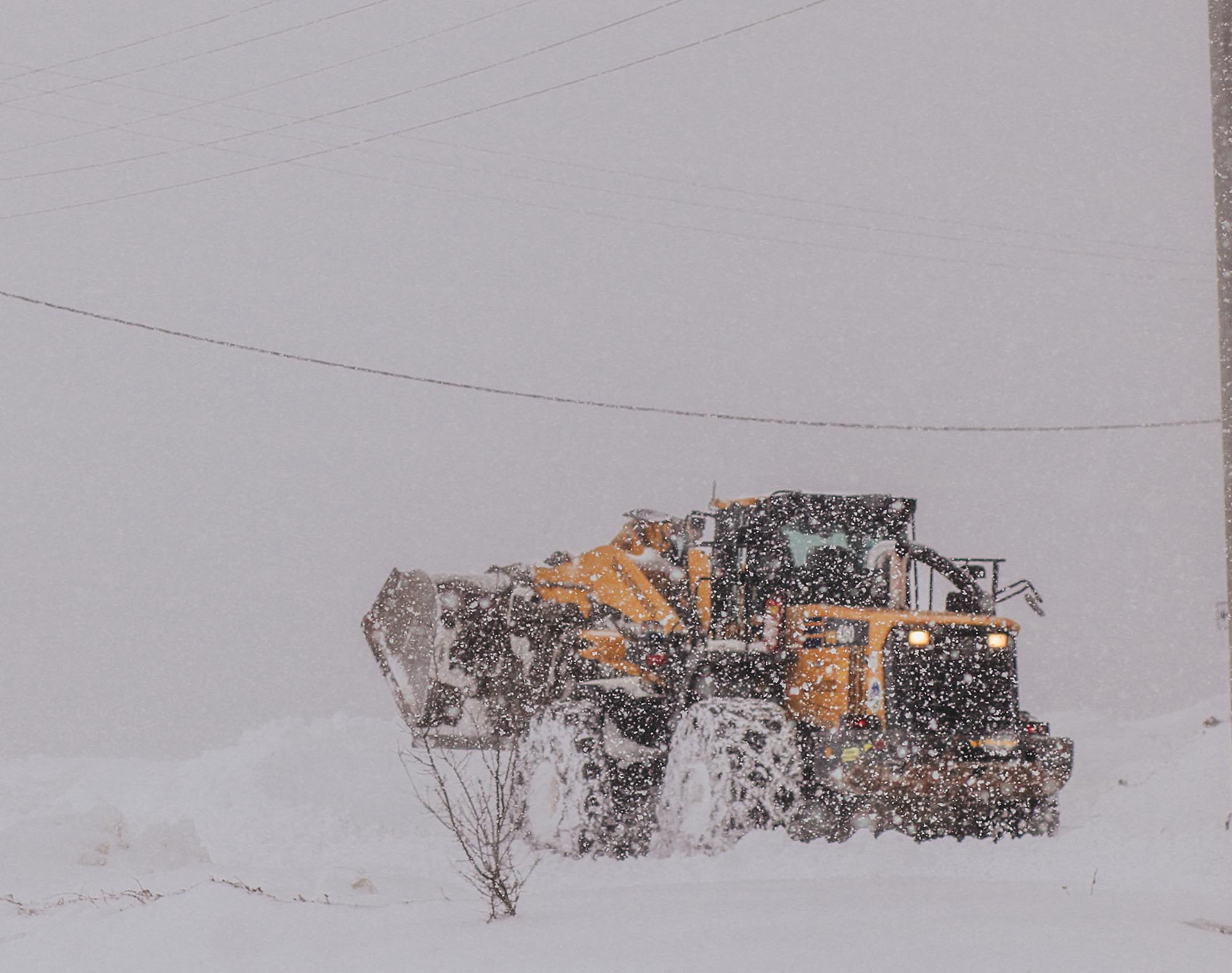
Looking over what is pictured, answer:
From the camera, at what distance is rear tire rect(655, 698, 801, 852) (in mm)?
9047

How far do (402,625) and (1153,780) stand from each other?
8.64 metres

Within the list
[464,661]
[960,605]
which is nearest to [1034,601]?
[960,605]

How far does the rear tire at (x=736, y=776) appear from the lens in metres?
9.05

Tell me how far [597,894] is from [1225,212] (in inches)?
187

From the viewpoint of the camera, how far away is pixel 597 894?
23.0 feet

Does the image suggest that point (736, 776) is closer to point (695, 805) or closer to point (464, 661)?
point (695, 805)

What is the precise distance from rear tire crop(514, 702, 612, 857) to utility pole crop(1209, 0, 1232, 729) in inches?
251

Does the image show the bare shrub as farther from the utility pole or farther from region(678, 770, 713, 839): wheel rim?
the utility pole

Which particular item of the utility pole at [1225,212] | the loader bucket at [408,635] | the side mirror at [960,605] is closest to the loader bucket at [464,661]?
the loader bucket at [408,635]

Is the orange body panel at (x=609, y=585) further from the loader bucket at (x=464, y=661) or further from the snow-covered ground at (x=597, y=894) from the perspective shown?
the snow-covered ground at (x=597, y=894)

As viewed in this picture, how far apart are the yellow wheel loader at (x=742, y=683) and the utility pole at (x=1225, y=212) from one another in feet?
15.9

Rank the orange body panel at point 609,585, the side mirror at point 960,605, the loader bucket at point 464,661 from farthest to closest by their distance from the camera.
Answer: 1. the loader bucket at point 464,661
2. the orange body panel at point 609,585
3. the side mirror at point 960,605

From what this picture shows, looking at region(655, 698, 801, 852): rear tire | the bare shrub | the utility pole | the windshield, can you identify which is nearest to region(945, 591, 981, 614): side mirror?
the windshield

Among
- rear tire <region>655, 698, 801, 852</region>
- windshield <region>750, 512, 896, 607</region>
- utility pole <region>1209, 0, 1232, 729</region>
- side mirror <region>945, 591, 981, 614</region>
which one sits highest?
utility pole <region>1209, 0, 1232, 729</region>
